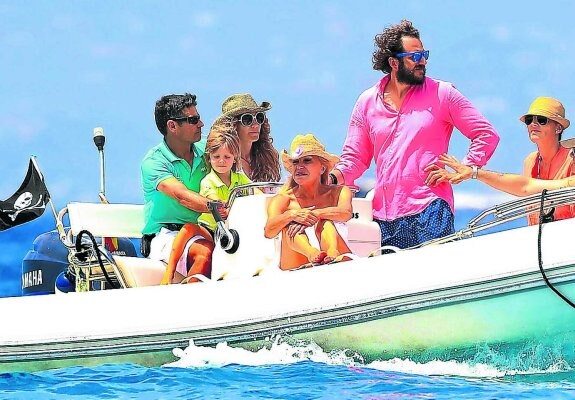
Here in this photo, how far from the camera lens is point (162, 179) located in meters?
6.41

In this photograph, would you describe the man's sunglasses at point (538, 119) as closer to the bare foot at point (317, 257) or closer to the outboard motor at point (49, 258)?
the bare foot at point (317, 257)

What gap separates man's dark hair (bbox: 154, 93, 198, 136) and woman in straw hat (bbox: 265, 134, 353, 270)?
3.26ft

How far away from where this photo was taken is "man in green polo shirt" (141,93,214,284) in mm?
6281

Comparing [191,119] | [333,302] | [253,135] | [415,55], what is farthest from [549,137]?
[191,119]

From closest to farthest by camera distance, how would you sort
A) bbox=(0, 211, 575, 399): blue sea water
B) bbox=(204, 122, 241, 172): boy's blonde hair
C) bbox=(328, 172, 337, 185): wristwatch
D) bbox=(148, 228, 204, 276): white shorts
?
bbox=(0, 211, 575, 399): blue sea water < bbox=(328, 172, 337, 185): wristwatch < bbox=(204, 122, 241, 172): boy's blonde hair < bbox=(148, 228, 204, 276): white shorts

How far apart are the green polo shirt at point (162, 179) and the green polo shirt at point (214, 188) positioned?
0.51 feet

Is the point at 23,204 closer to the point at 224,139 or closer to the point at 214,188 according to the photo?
the point at 214,188

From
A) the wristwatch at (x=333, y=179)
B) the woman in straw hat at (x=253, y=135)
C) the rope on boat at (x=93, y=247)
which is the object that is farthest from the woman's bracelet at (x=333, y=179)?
the rope on boat at (x=93, y=247)

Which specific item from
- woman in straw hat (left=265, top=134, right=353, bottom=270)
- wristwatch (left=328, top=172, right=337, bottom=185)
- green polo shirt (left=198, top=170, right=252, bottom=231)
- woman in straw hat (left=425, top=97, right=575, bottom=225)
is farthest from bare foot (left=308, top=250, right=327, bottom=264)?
green polo shirt (left=198, top=170, right=252, bottom=231)

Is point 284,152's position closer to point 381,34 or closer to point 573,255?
point 381,34

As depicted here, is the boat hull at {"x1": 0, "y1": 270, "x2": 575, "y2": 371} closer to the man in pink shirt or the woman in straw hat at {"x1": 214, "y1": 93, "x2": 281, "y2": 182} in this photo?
the man in pink shirt

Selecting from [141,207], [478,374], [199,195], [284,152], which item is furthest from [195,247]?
[478,374]

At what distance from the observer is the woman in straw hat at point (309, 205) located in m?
5.68

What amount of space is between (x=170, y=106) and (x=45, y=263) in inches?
95.4
